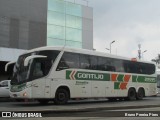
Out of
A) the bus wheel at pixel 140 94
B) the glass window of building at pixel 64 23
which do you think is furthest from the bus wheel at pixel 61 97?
the glass window of building at pixel 64 23

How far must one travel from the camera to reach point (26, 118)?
13914 mm

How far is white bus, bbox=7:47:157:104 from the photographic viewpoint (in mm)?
21719

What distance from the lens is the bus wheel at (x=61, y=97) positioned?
2267cm

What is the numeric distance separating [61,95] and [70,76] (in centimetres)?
136

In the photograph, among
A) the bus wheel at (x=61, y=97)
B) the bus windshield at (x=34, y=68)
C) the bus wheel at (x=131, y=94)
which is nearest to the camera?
the bus windshield at (x=34, y=68)

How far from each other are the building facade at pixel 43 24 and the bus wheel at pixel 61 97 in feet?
56.9

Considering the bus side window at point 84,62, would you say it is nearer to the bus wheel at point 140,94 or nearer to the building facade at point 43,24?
the bus wheel at point 140,94

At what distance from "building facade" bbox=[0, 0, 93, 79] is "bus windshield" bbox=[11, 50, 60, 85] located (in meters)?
17.1

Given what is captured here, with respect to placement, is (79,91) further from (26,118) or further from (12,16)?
(12,16)

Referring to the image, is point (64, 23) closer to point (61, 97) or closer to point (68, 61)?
point (68, 61)

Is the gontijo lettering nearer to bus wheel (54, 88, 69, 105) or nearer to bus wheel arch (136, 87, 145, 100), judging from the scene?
bus wheel (54, 88, 69, 105)

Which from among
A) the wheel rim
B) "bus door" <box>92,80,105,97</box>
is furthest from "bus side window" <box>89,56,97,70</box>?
the wheel rim

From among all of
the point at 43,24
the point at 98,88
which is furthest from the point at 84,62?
the point at 43,24

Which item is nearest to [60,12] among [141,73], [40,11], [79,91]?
[40,11]
